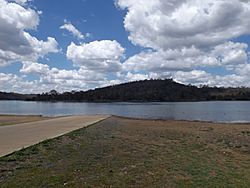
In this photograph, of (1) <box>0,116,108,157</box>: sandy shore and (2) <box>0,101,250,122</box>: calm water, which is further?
(2) <box>0,101,250,122</box>: calm water

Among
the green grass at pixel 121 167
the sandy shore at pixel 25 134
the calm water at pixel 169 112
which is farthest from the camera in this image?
the calm water at pixel 169 112

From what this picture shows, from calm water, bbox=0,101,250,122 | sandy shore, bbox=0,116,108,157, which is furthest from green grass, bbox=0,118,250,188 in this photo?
calm water, bbox=0,101,250,122

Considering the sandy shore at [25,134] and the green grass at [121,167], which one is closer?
the green grass at [121,167]

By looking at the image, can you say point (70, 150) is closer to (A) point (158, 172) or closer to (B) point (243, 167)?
(A) point (158, 172)

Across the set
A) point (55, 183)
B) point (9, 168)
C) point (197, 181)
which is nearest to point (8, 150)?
point (9, 168)

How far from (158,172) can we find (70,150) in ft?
17.4

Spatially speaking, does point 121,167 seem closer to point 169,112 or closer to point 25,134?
point 25,134

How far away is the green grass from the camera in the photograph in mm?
8492

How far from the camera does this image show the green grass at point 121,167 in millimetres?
8492

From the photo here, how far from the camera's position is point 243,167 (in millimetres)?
11391

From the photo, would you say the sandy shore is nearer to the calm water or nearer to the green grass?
the green grass

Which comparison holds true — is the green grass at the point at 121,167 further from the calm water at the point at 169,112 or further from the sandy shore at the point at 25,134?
the calm water at the point at 169,112

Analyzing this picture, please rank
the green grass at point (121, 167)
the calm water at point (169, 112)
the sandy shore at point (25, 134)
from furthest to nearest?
the calm water at point (169, 112) → the sandy shore at point (25, 134) → the green grass at point (121, 167)

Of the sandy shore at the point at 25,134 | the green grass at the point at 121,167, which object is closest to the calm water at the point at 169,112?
the sandy shore at the point at 25,134
